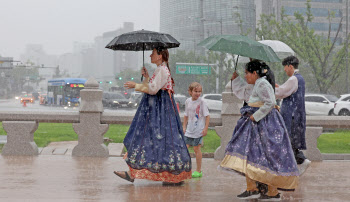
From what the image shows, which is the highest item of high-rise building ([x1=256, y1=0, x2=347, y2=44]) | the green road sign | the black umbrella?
high-rise building ([x1=256, y1=0, x2=347, y2=44])

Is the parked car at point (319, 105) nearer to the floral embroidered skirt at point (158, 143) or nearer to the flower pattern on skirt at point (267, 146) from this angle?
the floral embroidered skirt at point (158, 143)

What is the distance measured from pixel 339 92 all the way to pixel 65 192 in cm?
5269

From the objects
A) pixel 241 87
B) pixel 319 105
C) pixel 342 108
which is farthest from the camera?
pixel 319 105

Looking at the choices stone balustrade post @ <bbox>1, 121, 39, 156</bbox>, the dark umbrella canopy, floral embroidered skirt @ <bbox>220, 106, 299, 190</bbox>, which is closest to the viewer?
floral embroidered skirt @ <bbox>220, 106, 299, 190</bbox>

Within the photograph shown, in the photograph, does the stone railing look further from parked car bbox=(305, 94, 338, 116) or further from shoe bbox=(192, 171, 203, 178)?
parked car bbox=(305, 94, 338, 116)

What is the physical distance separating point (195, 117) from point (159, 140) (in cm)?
126

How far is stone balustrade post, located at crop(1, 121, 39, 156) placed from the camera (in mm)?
11836

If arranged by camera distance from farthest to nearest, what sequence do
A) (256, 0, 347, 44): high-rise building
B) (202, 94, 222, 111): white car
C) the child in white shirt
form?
(256, 0, 347, 44): high-rise building, (202, 94, 222, 111): white car, the child in white shirt

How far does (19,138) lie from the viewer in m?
11.9

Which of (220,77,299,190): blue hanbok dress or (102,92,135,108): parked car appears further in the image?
(102,92,135,108): parked car

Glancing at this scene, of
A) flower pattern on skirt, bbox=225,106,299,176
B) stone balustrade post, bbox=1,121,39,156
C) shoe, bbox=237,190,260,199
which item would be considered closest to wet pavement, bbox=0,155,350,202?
shoe, bbox=237,190,260,199

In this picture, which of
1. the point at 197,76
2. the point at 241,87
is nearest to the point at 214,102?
the point at 241,87

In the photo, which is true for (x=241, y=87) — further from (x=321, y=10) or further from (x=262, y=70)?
(x=321, y=10)

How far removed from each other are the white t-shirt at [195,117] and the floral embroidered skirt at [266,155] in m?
2.03
